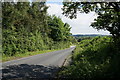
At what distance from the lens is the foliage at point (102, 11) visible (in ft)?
29.8

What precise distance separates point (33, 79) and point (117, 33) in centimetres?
506

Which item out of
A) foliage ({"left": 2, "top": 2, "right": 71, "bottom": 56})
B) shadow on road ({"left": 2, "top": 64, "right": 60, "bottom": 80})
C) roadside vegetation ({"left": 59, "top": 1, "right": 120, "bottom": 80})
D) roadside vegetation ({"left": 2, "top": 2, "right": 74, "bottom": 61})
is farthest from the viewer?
foliage ({"left": 2, "top": 2, "right": 71, "bottom": 56})

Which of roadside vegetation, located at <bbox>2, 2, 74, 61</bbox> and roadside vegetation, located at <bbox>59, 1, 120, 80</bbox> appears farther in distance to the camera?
roadside vegetation, located at <bbox>2, 2, 74, 61</bbox>

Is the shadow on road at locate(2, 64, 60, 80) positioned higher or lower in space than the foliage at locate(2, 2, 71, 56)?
lower

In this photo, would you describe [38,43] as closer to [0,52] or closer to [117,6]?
[0,52]

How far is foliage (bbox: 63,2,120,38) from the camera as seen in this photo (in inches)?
357

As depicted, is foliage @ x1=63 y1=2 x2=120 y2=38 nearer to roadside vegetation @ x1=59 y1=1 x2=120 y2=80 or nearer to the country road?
roadside vegetation @ x1=59 y1=1 x2=120 y2=80

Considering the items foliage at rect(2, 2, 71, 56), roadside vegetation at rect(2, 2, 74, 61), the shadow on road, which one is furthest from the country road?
foliage at rect(2, 2, 71, 56)

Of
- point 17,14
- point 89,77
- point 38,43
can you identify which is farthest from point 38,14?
point 89,77

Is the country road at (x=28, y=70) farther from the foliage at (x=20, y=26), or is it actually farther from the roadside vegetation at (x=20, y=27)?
the foliage at (x=20, y=26)

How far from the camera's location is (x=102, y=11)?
12.2m

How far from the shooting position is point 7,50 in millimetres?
20609

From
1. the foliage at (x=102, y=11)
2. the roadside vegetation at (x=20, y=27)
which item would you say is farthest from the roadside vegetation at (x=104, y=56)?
the roadside vegetation at (x=20, y=27)

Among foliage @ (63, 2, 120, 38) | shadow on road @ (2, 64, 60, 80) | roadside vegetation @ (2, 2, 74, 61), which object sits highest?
roadside vegetation @ (2, 2, 74, 61)
